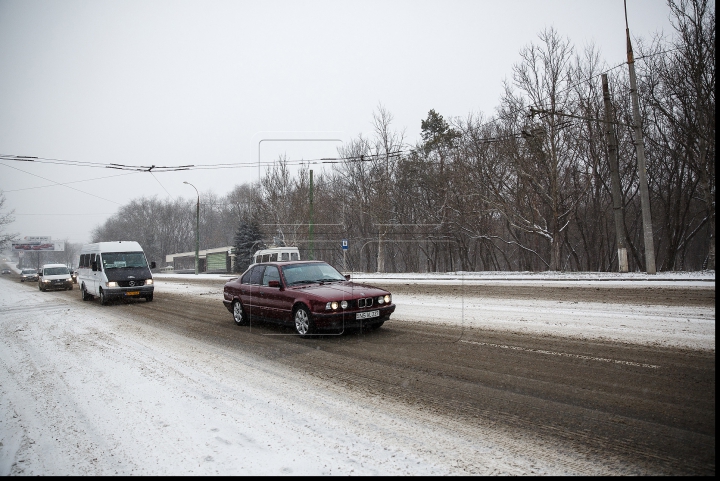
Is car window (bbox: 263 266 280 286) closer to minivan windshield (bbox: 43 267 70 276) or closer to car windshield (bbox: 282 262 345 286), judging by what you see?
car windshield (bbox: 282 262 345 286)

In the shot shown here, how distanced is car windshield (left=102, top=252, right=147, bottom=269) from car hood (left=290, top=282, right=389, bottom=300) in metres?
11.3

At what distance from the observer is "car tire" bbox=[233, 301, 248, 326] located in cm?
998

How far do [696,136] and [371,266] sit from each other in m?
32.1

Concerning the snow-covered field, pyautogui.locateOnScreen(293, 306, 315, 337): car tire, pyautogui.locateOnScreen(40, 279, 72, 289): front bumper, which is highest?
pyautogui.locateOnScreen(293, 306, 315, 337): car tire

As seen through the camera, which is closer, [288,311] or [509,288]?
[288,311]

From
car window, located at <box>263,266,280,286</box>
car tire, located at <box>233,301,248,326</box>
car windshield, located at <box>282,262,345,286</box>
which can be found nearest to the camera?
car windshield, located at <box>282,262,345,286</box>

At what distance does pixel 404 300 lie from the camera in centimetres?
1390

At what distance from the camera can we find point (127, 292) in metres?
15.9

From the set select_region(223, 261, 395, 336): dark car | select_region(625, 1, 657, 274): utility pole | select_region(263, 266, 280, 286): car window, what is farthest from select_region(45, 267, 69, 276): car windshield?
select_region(625, 1, 657, 274): utility pole

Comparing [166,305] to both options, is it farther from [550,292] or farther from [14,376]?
[550,292]

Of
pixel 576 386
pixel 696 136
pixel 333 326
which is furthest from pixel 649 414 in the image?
pixel 696 136

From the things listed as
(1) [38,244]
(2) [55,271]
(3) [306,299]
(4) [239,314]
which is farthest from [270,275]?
(1) [38,244]

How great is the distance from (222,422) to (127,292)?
13.9 meters

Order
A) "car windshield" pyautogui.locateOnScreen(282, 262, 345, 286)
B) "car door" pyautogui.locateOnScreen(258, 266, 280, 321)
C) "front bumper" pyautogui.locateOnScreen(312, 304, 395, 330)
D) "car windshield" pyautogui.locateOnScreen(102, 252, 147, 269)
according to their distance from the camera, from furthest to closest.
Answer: "car windshield" pyautogui.locateOnScreen(102, 252, 147, 269)
"car windshield" pyautogui.locateOnScreen(282, 262, 345, 286)
"car door" pyautogui.locateOnScreen(258, 266, 280, 321)
"front bumper" pyautogui.locateOnScreen(312, 304, 395, 330)
